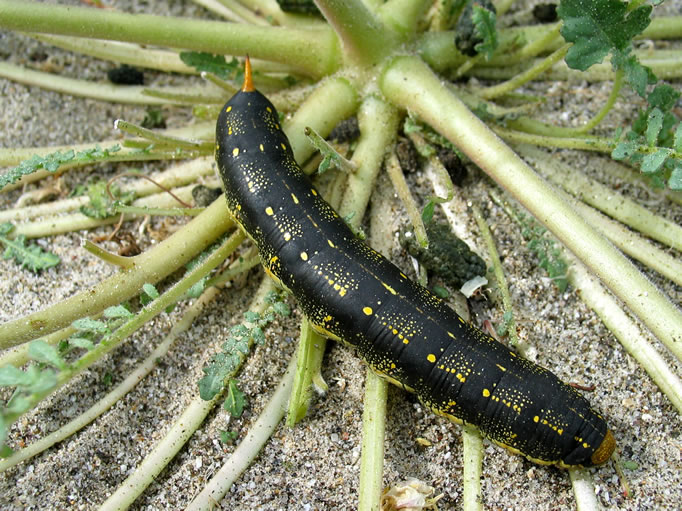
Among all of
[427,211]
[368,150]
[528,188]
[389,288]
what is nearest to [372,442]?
[389,288]

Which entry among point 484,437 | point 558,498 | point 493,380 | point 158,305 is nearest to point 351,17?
point 158,305

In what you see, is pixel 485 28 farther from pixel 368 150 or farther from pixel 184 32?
pixel 184 32

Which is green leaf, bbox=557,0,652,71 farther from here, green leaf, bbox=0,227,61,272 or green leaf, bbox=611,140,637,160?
green leaf, bbox=0,227,61,272

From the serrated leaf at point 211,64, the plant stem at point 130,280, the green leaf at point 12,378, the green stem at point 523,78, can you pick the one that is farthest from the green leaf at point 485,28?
the green leaf at point 12,378

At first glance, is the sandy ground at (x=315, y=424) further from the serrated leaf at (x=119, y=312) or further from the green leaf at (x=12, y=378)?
the green leaf at (x=12, y=378)

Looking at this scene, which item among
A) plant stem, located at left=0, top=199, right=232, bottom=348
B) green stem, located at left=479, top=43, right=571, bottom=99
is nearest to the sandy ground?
plant stem, located at left=0, top=199, right=232, bottom=348
